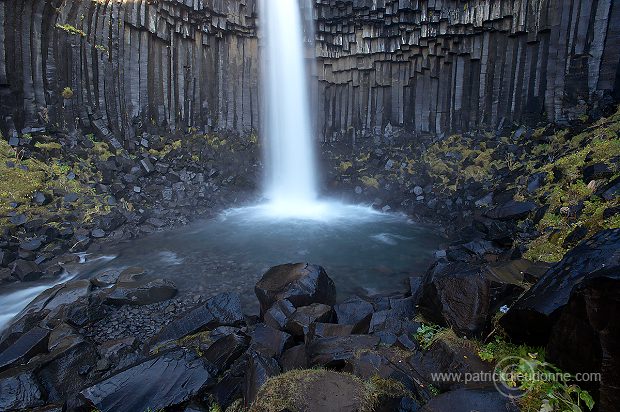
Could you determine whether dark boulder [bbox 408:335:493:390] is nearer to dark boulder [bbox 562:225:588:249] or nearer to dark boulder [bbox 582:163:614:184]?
dark boulder [bbox 562:225:588:249]

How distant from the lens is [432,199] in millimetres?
15680

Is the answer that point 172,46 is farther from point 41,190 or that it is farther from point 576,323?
point 576,323

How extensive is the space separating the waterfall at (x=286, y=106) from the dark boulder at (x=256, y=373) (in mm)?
15090

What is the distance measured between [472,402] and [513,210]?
327 inches

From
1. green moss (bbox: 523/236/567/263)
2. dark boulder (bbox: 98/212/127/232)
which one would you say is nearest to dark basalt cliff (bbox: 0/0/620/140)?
dark boulder (bbox: 98/212/127/232)

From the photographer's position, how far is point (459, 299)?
4.82 metres

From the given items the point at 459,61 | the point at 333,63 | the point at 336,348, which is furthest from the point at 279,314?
the point at 333,63

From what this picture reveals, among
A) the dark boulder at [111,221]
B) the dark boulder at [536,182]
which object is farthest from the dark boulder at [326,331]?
the dark boulder at [111,221]

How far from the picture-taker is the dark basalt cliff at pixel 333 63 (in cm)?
1387

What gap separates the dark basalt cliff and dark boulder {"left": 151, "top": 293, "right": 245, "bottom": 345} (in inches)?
480

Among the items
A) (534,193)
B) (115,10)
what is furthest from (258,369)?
(115,10)

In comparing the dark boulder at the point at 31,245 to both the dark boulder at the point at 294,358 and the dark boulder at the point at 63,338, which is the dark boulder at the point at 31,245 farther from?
the dark boulder at the point at 294,358

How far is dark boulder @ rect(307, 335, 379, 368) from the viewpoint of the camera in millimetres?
4664

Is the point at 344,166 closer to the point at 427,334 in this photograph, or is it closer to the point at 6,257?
the point at 6,257
